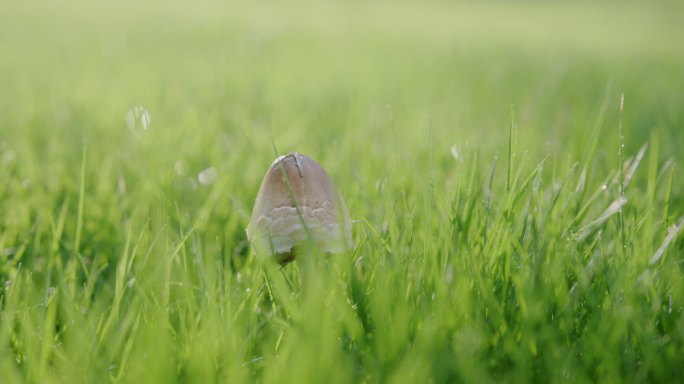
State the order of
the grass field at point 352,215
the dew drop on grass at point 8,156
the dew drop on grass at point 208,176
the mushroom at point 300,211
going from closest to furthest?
the grass field at point 352,215 → the mushroom at point 300,211 → the dew drop on grass at point 208,176 → the dew drop on grass at point 8,156

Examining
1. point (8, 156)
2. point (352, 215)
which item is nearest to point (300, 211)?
point (352, 215)

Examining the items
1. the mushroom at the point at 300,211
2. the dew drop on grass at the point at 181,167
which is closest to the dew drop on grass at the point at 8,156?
the dew drop on grass at the point at 181,167

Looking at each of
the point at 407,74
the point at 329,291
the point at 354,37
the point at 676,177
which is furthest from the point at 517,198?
the point at 354,37

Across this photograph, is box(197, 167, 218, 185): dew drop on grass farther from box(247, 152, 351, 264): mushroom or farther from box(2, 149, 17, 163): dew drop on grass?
box(247, 152, 351, 264): mushroom

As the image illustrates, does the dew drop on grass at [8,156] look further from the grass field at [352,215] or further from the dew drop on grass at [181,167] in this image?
the dew drop on grass at [181,167]

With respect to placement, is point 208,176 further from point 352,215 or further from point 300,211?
point 300,211

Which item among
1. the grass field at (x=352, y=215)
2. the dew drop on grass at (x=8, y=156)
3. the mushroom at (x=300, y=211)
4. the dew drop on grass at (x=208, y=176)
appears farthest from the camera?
the dew drop on grass at (x=8, y=156)
